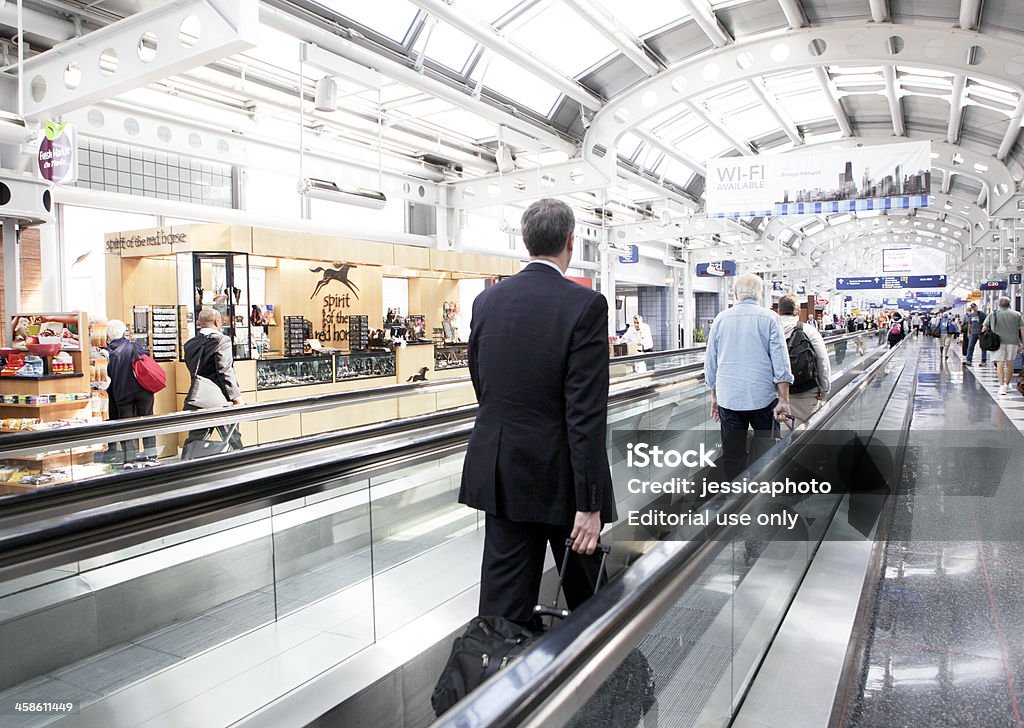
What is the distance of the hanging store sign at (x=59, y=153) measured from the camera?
6.85 meters

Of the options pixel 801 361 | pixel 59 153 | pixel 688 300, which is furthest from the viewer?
pixel 688 300

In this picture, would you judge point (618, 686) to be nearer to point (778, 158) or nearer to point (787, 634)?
point (787, 634)

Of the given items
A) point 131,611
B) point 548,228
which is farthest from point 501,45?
point 131,611

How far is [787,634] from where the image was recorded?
10.7 ft

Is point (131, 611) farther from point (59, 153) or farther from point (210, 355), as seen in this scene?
point (59, 153)

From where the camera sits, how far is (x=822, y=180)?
40.4ft

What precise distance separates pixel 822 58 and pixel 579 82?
11.8 ft

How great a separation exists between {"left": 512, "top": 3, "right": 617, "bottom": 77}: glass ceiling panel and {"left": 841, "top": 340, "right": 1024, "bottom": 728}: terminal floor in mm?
7041

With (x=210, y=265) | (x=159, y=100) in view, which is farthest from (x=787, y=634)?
(x=159, y=100)

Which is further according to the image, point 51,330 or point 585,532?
point 51,330

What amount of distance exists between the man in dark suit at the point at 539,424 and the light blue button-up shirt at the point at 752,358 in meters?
2.63

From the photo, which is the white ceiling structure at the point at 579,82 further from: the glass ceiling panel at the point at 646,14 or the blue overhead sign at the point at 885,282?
the blue overhead sign at the point at 885,282

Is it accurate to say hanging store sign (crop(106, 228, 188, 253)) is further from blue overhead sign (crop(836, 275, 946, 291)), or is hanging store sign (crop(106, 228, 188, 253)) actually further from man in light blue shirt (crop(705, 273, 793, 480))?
blue overhead sign (crop(836, 275, 946, 291))

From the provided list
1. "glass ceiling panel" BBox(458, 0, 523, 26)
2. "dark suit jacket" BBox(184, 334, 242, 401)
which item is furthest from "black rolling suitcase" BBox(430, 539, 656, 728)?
"glass ceiling panel" BBox(458, 0, 523, 26)
